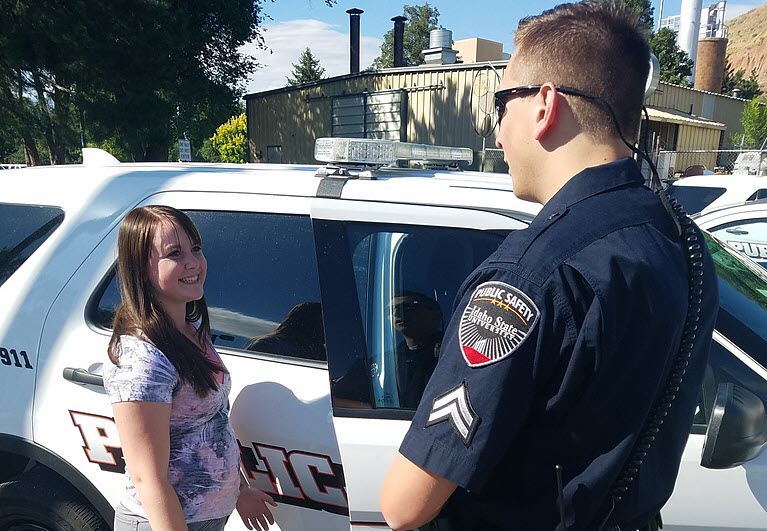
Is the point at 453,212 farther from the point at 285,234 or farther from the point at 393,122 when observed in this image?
the point at 393,122

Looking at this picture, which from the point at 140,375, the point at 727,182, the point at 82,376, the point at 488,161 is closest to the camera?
the point at 140,375

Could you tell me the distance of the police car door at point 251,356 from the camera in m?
1.67

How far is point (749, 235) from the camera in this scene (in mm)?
5090

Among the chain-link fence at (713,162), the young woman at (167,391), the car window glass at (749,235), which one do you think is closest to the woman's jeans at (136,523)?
the young woman at (167,391)

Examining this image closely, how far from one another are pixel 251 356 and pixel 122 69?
48.6ft

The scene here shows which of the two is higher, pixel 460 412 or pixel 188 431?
pixel 460 412

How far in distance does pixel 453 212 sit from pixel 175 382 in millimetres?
867

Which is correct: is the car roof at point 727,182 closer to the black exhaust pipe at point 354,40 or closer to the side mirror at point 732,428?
the side mirror at point 732,428

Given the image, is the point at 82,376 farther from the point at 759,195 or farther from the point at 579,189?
the point at 759,195

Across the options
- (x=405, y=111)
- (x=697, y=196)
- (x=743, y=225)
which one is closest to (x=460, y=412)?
(x=743, y=225)

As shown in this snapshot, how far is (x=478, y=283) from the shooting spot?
3.30 feet

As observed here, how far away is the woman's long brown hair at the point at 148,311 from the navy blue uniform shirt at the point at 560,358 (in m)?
0.74

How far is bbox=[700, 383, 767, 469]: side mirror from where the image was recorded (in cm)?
120

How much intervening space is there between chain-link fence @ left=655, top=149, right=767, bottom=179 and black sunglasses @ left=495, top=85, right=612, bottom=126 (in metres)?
6.25
